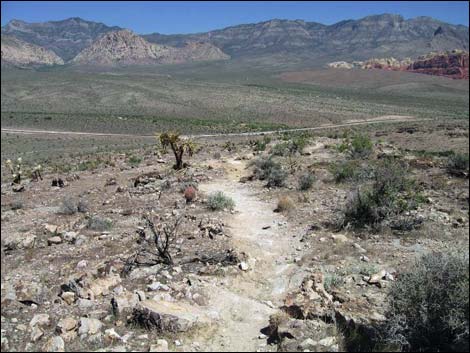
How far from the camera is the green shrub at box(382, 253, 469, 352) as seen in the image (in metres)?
5.53

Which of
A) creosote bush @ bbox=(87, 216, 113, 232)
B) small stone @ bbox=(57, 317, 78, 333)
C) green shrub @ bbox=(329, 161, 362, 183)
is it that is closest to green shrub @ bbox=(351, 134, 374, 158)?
green shrub @ bbox=(329, 161, 362, 183)

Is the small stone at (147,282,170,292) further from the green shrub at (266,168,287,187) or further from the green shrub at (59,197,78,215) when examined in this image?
the green shrub at (266,168,287,187)

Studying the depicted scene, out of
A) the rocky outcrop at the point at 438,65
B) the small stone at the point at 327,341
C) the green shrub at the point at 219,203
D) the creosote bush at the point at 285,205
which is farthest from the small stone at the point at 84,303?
the rocky outcrop at the point at 438,65

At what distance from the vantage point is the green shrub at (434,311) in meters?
5.53

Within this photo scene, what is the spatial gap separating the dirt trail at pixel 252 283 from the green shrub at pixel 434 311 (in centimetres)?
182

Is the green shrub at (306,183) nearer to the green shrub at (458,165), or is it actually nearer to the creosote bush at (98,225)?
the green shrub at (458,165)

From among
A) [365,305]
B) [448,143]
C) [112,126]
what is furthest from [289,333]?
[112,126]

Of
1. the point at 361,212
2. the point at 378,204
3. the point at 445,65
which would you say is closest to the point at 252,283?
the point at 361,212

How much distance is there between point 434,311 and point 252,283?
10.2 ft

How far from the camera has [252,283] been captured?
313 inches

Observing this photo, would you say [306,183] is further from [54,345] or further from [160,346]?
[54,345]

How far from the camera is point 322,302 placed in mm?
6699

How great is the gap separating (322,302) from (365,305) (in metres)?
0.64

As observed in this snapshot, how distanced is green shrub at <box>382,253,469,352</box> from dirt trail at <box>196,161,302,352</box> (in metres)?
1.82
